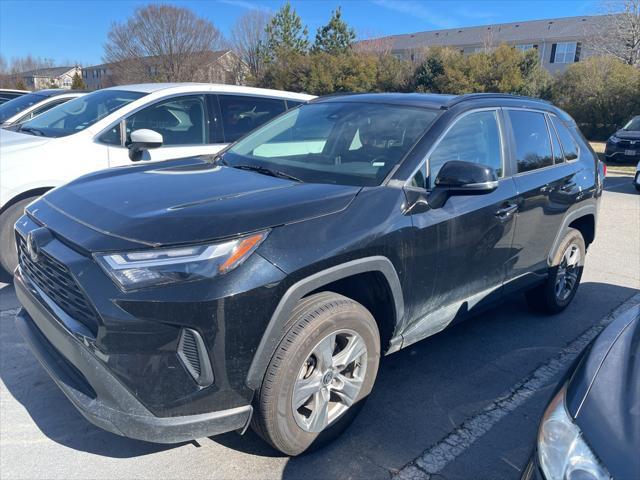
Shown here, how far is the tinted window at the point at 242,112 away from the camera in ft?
19.4

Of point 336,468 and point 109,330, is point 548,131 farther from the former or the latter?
point 109,330

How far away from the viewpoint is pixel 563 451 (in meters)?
1.64

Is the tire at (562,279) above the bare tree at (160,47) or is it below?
below

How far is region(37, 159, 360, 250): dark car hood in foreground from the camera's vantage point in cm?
228

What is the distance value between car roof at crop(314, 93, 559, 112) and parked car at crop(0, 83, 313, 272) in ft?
6.19

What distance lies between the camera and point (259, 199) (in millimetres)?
2568

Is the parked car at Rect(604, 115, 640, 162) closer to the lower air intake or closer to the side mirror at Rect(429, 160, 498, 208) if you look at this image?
the side mirror at Rect(429, 160, 498, 208)

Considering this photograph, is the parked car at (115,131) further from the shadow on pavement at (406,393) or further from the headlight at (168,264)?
the headlight at (168,264)

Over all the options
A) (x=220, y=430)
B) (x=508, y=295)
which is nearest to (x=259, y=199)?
(x=220, y=430)

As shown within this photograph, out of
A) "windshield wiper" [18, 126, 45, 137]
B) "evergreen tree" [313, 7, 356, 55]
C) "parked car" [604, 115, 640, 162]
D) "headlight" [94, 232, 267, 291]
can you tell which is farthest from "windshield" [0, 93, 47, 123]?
"evergreen tree" [313, 7, 356, 55]

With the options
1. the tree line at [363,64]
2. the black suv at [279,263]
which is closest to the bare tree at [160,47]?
the tree line at [363,64]

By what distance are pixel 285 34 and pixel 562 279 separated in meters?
47.2

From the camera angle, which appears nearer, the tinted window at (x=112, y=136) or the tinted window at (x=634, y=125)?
the tinted window at (x=112, y=136)

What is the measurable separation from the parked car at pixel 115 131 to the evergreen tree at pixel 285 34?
4346cm
